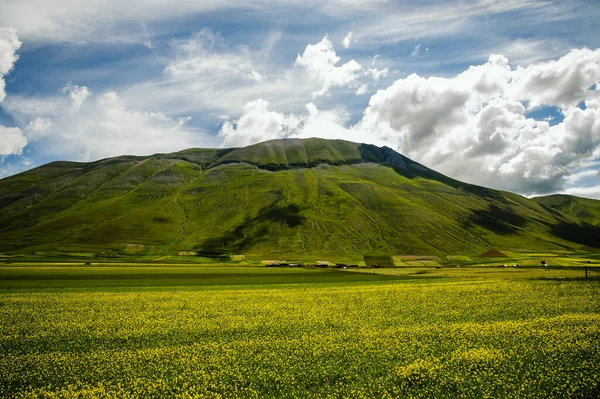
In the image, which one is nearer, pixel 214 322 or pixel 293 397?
pixel 293 397

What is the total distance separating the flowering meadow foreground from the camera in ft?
75.6

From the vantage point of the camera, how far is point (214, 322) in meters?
39.6

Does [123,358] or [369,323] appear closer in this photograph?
[123,358]

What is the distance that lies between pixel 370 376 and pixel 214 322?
21406 millimetres

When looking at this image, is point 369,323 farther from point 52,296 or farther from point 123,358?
point 52,296

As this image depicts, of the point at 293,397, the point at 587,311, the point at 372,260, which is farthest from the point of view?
the point at 372,260

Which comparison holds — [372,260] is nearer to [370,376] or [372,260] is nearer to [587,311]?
[587,311]

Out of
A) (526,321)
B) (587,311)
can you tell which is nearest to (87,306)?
(526,321)

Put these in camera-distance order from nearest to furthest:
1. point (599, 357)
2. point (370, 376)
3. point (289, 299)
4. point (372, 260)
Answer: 1. point (370, 376)
2. point (599, 357)
3. point (289, 299)
4. point (372, 260)

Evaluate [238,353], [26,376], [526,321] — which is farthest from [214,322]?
[526,321]

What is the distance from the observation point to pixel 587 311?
138 feet

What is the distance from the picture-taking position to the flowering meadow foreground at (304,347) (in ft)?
75.6

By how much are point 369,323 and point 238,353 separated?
52.4 feet

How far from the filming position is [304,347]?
30.5 metres
